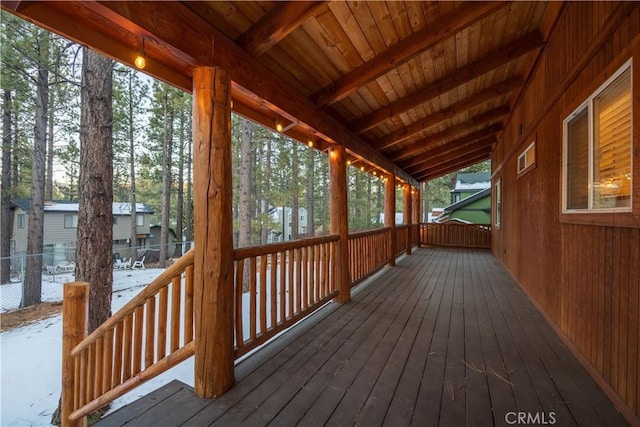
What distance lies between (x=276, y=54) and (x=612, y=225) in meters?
2.89

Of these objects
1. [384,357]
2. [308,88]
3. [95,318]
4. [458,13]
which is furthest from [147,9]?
[95,318]

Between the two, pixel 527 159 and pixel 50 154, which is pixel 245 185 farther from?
pixel 50 154

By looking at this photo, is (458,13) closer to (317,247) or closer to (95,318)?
(317,247)

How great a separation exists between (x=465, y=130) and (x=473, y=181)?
603 inches

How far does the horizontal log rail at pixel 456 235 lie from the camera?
394 inches

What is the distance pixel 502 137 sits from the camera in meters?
6.68

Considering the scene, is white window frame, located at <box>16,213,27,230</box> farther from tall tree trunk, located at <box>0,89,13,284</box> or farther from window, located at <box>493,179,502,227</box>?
window, located at <box>493,179,502,227</box>

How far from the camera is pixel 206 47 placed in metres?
1.95

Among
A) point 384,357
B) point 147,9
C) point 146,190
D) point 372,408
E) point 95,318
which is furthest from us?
point 146,190

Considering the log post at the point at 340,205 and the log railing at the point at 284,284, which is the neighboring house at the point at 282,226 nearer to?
the log post at the point at 340,205

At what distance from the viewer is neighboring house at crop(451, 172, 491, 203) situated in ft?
60.4

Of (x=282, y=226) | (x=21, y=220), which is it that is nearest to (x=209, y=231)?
(x=282, y=226)

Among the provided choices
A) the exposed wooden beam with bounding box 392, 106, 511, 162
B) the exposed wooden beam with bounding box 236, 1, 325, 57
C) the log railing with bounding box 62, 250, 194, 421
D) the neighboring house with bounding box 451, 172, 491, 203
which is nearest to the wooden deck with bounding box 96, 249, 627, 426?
the log railing with bounding box 62, 250, 194, 421

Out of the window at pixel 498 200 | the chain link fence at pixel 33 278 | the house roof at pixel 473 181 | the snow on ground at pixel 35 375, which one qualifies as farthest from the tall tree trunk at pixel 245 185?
the house roof at pixel 473 181
